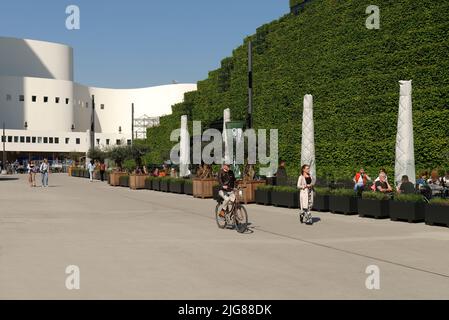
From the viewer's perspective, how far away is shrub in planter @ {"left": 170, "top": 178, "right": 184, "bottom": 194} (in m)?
32.2

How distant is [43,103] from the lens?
114 m

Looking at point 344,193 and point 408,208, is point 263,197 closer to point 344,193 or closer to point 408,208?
point 344,193

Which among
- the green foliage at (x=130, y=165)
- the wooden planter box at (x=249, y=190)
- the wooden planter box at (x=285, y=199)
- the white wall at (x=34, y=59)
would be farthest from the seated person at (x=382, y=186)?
the white wall at (x=34, y=59)

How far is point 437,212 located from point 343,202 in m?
4.17

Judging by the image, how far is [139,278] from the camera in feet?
27.2

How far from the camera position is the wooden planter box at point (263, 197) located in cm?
2373

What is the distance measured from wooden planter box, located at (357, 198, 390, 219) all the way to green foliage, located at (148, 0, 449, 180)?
8.20 m

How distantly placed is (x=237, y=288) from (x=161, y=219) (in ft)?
33.1

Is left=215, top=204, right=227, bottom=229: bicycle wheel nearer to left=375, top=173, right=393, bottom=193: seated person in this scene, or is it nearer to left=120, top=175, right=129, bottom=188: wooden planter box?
left=375, top=173, right=393, bottom=193: seated person

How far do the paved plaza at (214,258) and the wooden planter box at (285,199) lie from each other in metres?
3.90

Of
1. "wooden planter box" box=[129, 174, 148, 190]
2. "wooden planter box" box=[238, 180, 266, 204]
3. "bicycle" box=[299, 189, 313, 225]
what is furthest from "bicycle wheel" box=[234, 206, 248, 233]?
"wooden planter box" box=[129, 174, 148, 190]
